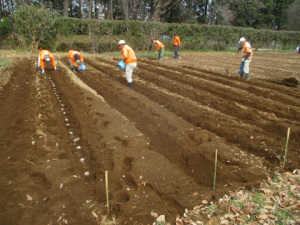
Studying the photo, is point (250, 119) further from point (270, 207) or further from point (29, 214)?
point (29, 214)

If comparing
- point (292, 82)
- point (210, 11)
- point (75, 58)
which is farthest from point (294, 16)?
point (75, 58)

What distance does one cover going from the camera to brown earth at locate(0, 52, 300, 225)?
2.75m

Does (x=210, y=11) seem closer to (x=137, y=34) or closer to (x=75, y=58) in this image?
(x=137, y=34)

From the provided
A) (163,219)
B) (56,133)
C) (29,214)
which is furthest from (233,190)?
(56,133)

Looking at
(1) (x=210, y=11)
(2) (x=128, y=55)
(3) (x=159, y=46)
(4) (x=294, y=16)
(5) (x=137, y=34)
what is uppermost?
(1) (x=210, y=11)

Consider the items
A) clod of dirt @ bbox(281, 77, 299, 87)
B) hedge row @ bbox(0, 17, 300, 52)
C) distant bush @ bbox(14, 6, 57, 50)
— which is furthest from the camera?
hedge row @ bbox(0, 17, 300, 52)

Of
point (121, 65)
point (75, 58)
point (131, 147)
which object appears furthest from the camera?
point (75, 58)

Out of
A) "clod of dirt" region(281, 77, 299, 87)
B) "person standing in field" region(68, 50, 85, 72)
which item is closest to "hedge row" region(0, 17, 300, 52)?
"person standing in field" region(68, 50, 85, 72)

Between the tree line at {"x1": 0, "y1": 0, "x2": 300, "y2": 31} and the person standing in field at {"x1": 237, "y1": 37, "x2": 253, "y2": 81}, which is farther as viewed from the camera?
the tree line at {"x1": 0, "y1": 0, "x2": 300, "y2": 31}

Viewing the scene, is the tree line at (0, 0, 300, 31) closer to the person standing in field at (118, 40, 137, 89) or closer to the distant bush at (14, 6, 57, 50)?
the distant bush at (14, 6, 57, 50)

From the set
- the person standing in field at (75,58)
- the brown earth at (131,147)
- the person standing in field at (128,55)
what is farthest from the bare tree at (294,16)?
the person standing in field at (128,55)

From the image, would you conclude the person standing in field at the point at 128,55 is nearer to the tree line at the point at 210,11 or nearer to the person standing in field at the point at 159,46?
the person standing in field at the point at 159,46

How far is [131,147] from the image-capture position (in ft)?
13.1

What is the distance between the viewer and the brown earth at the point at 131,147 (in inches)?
108
